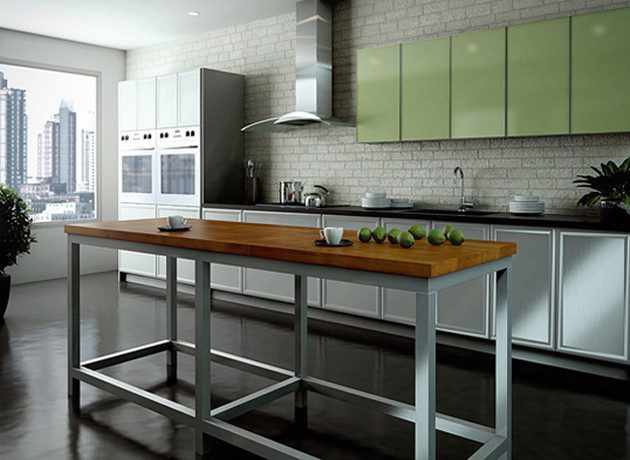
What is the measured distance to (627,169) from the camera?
404 cm

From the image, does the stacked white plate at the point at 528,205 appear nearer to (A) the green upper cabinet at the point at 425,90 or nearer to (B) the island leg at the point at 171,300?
(A) the green upper cabinet at the point at 425,90

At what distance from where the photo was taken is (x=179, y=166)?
6.87m

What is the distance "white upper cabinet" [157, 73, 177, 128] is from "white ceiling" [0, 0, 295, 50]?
0.69 m

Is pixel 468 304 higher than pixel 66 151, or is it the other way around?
pixel 66 151

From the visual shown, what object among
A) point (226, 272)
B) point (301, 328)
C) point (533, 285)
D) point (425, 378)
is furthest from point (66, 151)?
point (425, 378)

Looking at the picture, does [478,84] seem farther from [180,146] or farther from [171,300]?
[180,146]

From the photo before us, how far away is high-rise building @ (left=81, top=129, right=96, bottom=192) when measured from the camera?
8.26m

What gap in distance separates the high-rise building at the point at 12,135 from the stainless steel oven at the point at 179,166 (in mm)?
1904

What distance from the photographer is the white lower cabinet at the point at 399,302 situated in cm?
483

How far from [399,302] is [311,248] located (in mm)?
2475

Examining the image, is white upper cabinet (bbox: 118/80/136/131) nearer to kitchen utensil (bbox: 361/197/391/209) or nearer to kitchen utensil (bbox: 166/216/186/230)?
kitchen utensil (bbox: 361/197/391/209)

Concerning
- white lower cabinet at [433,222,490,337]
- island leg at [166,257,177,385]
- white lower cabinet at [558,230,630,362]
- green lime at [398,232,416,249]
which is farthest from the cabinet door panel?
island leg at [166,257,177,385]

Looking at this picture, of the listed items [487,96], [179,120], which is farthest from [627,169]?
[179,120]

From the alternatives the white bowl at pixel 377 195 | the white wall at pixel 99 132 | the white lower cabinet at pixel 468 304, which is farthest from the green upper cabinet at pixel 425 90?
the white wall at pixel 99 132
